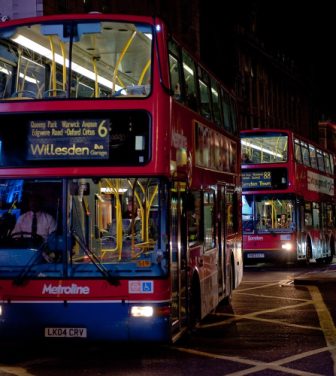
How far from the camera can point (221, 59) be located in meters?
57.4

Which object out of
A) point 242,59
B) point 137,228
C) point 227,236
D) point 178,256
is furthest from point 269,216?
point 242,59

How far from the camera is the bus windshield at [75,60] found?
10250 mm

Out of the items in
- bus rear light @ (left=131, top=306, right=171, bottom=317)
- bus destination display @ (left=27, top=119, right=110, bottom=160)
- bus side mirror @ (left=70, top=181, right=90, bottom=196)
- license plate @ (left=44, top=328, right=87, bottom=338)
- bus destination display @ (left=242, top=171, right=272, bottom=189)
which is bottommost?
license plate @ (left=44, top=328, right=87, bottom=338)

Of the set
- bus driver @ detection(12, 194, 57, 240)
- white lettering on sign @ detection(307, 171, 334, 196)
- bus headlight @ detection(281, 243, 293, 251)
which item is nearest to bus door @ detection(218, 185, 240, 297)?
bus driver @ detection(12, 194, 57, 240)

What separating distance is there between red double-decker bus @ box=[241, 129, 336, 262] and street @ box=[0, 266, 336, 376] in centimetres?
1060

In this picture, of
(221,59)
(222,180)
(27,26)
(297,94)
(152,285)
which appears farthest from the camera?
(297,94)

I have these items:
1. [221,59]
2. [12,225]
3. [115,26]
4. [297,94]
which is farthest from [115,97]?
[297,94]

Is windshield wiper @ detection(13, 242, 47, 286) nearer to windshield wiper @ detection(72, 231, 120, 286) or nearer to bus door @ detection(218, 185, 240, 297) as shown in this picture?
windshield wiper @ detection(72, 231, 120, 286)

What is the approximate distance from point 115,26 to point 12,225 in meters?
2.63

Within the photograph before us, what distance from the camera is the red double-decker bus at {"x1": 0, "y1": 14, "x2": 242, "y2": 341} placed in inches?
386

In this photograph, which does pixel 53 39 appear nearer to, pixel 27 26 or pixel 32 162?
pixel 27 26

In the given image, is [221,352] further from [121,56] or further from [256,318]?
[121,56]

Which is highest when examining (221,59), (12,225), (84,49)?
(221,59)

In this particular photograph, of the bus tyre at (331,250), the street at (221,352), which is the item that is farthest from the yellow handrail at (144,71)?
the bus tyre at (331,250)
